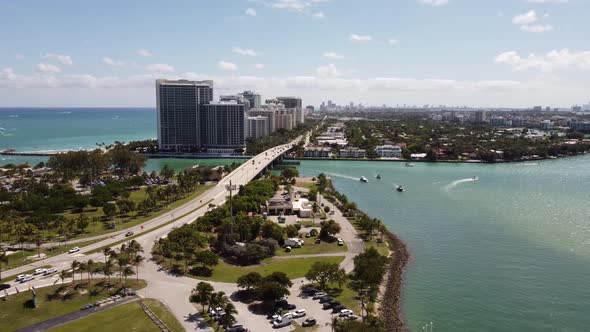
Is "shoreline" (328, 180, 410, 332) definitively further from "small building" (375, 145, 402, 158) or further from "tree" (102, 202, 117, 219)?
"small building" (375, 145, 402, 158)

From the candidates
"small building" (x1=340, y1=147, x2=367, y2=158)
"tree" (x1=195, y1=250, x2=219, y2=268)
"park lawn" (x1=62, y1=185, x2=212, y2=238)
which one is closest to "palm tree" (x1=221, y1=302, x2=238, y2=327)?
"tree" (x1=195, y1=250, x2=219, y2=268)

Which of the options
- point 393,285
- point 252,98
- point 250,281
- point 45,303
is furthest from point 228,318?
point 252,98

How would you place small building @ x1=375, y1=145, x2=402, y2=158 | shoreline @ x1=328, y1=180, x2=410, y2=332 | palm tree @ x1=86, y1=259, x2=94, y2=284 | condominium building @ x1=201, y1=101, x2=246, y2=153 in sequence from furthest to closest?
condominium building @ x1=201, y1=101, x2=246, y2=153
small building @ x1=375, y1=145, x2=402, y2=158
palm tree @ x1=86, y1=259, x2=94, y2=284
shoreline @ x1=328, y1=180, x2=410, y2=332

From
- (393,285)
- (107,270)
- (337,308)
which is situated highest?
(107,270)

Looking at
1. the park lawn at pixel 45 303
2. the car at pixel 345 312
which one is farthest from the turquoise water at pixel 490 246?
the park lawn at pixel 45 303

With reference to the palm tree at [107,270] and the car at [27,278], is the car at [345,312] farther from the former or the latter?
the car at [27,278]

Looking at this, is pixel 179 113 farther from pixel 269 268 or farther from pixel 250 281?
pixel 250 281
